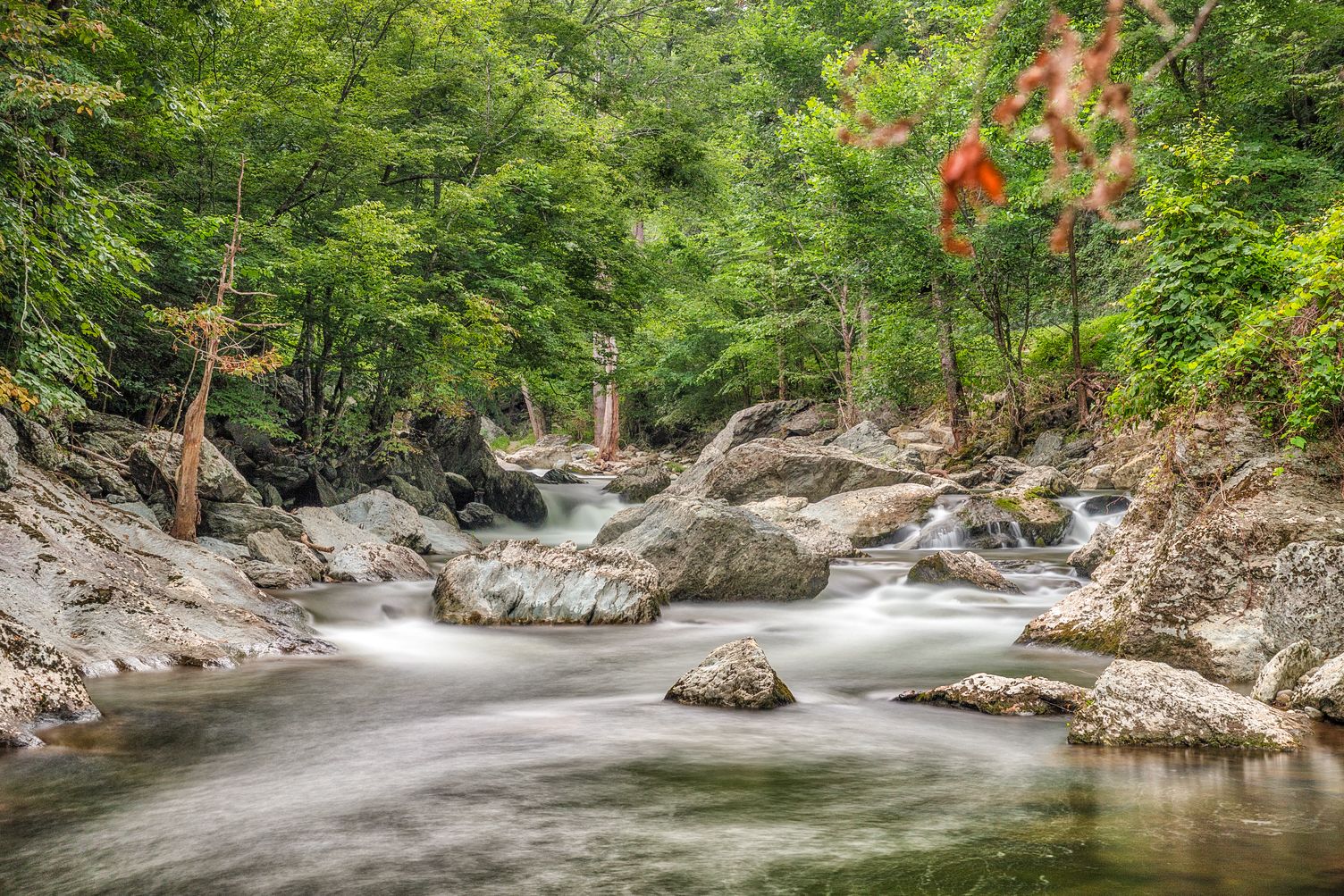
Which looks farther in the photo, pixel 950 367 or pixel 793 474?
pixel 950 367

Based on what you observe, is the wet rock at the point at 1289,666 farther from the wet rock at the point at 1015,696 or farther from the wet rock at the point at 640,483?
the wet rock at the point at 640,483

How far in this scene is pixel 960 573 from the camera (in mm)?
11680

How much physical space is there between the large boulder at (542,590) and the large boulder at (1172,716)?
5.51m

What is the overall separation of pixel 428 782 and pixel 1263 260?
762 centimetres

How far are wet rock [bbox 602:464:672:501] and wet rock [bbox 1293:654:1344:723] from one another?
19.0 m

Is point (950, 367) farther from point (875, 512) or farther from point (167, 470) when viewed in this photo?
point (167, 470)

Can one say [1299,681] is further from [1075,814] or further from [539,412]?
[539,412]

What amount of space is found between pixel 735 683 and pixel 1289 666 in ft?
11.1

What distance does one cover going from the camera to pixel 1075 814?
410cm

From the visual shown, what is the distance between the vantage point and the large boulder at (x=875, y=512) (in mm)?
16484

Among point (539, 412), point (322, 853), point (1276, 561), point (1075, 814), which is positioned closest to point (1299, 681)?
point (1276, 561)

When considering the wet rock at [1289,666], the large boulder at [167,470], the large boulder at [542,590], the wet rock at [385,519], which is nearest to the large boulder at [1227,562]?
the wet rock at [1289,666]

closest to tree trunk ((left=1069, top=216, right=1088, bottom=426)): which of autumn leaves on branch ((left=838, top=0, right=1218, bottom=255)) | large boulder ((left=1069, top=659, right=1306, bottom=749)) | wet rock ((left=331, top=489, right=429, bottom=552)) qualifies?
wet rock ((left=331, top=489, right=429, bottom=552))

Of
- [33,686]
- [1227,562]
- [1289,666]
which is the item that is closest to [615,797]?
[33,686]
